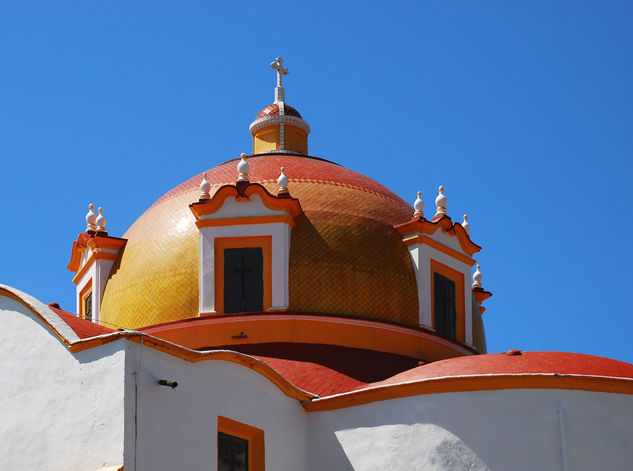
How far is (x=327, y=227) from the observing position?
23.2 m

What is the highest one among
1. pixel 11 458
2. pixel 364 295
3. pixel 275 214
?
pixel 275 214

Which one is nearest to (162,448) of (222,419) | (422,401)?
(222,419)

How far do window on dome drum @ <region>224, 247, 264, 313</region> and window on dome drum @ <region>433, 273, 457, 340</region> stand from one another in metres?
3.42

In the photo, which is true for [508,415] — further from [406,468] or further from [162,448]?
[162,448]

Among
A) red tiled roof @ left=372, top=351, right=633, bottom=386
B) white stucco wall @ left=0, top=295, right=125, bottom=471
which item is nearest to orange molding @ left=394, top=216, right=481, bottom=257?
red tiled roof @ left=372, top=351, right=633, bottom=386

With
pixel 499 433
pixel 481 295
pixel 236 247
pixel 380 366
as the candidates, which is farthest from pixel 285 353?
pixel 481 295

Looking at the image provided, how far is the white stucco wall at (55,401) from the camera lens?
15.8 m

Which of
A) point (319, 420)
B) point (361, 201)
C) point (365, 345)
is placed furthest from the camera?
point (361, 201)

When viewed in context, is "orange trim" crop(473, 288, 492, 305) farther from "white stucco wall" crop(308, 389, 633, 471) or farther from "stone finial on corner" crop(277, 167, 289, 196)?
"white stucco wall" crop(308, 389, 633, 471)

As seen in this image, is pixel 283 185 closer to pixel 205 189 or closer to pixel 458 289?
pixel 205 189

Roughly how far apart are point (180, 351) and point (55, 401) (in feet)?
5.82

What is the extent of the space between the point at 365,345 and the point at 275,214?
2.93 meters

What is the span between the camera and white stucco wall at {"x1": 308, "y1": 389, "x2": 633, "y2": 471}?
18.0 m

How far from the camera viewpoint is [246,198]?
23047mm
